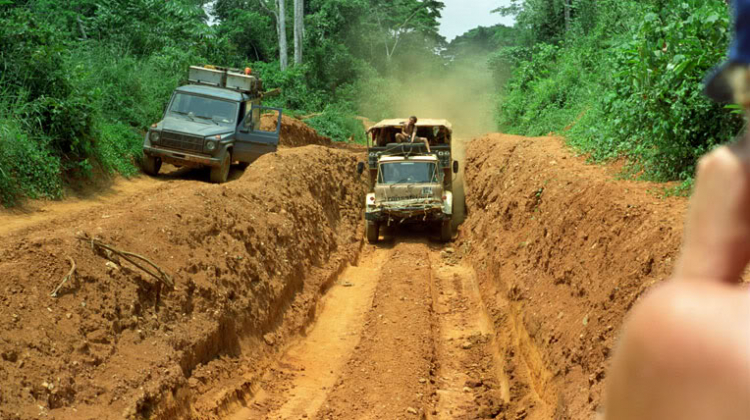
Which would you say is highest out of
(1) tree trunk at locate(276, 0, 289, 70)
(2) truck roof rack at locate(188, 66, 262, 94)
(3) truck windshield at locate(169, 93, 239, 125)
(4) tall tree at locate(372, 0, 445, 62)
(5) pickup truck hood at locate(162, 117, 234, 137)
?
(4) tall tree at locate(372, 0, 445, 62)

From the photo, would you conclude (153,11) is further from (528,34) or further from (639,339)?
(639,339)

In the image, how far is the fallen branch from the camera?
8123 millimetres

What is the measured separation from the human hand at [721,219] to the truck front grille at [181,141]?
59.5ft

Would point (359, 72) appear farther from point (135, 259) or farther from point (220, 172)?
point (135, 259)

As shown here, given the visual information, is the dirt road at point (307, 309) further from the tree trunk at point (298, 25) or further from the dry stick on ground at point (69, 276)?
the tree trunk at point (298, 25)

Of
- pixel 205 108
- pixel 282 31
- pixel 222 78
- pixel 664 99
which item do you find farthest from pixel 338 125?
pixel 664 99

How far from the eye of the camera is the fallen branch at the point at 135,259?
26.6 feet

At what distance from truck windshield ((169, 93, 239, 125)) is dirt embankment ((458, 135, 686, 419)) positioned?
8332 mm

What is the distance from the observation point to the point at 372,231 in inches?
738

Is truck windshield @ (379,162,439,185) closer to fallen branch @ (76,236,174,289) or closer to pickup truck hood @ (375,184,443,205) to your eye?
pickup truck hood @ (375,184,443,205)

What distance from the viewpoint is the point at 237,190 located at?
13.4 meters

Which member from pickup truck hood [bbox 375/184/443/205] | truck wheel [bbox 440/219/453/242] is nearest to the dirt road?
truck wheel [bbox 440/219/453/242]

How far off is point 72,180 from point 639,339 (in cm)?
1726

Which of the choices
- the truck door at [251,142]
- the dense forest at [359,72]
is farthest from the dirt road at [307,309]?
the truck door at [251,142]
